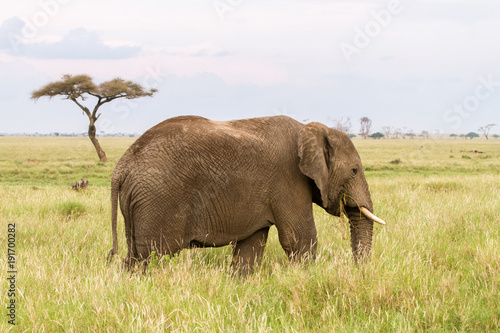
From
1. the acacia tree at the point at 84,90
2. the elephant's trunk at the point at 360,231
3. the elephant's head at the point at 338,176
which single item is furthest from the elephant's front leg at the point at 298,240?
the acacia tree at the point at 84,90

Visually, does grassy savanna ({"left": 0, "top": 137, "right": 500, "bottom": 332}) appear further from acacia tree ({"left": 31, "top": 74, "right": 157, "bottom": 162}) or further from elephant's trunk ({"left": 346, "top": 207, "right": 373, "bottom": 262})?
acacia tree ({"left": 31, "top": 74, "right": 157, "bottom": 162})

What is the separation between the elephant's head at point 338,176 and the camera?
521 cm

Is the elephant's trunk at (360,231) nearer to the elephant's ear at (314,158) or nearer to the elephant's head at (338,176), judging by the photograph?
the elephant's head at (338,176)

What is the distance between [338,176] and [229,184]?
1.26 metres

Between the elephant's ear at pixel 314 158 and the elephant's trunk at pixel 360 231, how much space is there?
1.96ft

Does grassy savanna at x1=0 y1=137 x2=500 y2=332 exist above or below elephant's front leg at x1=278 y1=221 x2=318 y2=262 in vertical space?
below

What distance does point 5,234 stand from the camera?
22.7 feet

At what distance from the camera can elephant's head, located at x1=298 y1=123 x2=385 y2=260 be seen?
17.1 feet

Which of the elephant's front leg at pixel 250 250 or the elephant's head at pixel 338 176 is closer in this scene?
the elephant's head at pixel 338 176

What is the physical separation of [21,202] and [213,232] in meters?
5.51

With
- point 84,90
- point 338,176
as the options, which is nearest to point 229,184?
point 338,176

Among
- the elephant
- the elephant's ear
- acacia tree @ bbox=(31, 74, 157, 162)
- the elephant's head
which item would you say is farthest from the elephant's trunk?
acacia tree @ bbox=(31, 74, 157, 162)

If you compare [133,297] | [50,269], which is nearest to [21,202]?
[50,269]

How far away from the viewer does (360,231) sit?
5762 millimetres
